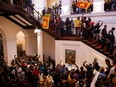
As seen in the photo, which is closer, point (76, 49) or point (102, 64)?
point (102, 64)

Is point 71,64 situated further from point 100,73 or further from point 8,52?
point 100,73

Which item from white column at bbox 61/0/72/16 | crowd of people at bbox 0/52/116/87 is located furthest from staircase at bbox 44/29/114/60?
white column at bbox 61/0/72/16

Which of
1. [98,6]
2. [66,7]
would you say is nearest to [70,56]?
[98,6]

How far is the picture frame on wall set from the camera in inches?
567

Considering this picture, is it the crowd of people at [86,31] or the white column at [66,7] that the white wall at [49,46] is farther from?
the crowd of people at [86,31]

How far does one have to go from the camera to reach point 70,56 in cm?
1457

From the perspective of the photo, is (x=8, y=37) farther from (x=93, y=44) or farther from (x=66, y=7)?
(x=93, y=44)

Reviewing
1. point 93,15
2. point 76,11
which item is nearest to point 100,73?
point 93,15

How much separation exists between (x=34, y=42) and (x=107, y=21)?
8.89m

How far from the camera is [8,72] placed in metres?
11.0

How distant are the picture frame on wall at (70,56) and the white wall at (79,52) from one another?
264 millimetres

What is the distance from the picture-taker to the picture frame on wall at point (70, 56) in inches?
567

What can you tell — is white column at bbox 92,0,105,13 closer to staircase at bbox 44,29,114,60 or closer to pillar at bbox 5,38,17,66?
staircase at bbox 44,29,114,60

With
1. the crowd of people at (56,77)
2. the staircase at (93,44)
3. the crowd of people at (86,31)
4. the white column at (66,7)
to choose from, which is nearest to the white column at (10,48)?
the crowd of people at (86,31)
